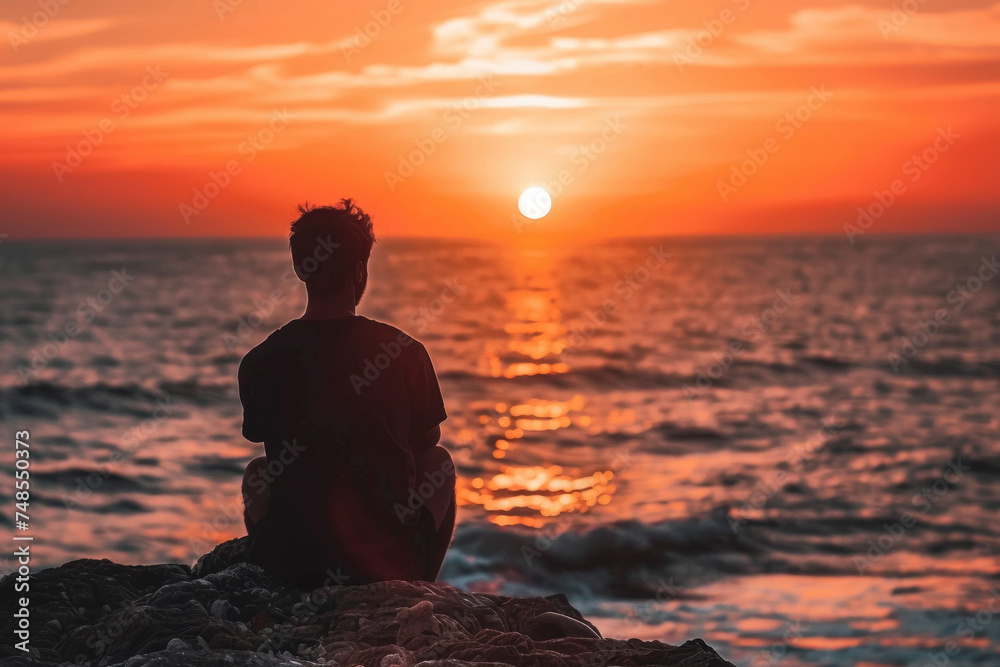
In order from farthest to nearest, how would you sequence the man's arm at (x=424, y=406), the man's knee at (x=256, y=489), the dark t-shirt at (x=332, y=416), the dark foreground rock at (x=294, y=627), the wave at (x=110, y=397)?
the wave at (x=110, y=397) < the man's knee at (x=256, y=489) < the man's arm at (x=424, y=406) < the dark t-shirt at (x=332, y=416) < the dark foreground rock at (x=294, y=627)

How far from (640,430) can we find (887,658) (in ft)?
37.5

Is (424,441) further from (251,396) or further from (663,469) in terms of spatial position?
(663,469)

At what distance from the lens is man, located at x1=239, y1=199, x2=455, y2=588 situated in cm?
415

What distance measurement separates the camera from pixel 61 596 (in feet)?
14.2

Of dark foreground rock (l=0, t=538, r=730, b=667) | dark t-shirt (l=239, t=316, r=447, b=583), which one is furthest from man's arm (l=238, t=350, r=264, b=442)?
dark foreground rock (l=0, t=538, r=730, b=667)

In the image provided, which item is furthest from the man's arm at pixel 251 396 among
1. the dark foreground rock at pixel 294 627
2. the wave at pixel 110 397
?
the wave at pixel 110 397

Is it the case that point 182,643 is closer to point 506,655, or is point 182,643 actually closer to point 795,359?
point 506,655

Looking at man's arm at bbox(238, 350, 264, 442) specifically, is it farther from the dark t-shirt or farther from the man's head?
the man's head

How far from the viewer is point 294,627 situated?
3.91 m

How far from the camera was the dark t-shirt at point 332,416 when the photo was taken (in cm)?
415

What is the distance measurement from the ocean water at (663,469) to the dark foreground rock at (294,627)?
450 centimetres

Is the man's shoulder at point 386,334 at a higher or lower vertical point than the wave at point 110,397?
higher

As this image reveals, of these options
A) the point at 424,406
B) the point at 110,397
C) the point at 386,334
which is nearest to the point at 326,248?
the point at 386,334

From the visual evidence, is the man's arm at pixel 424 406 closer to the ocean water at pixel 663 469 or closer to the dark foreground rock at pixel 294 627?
the dark foreground rock at pixel 294 627
